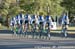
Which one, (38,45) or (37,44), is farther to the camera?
(37,44)

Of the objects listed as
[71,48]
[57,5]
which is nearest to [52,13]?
[57,5]

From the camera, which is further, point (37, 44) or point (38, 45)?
point (37, 44)

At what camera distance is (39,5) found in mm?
56625

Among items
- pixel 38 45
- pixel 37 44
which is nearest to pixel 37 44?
pixel 37 44

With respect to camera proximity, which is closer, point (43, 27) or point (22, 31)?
point (43, 27)

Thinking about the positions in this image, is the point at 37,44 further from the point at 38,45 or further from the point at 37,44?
the point at 38,45

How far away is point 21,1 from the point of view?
2392 inches

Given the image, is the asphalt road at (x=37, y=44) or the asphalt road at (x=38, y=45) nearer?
the asphalt road at (x=38, y=45)

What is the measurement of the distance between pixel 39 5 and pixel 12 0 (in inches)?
223

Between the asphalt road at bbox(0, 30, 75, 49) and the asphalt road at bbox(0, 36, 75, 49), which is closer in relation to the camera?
the asphalt road at bbox(0, 36, 75, 49)

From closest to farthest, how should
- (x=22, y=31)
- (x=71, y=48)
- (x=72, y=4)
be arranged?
(x=71, y=48), (x=22, y=31), (x=72, y=4)

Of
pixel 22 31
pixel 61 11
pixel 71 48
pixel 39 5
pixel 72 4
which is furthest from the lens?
pixel 61 11

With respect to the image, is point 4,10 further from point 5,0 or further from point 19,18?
point 19,18

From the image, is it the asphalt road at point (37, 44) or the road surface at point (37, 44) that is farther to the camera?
the asphalt road at point (37, 44)
